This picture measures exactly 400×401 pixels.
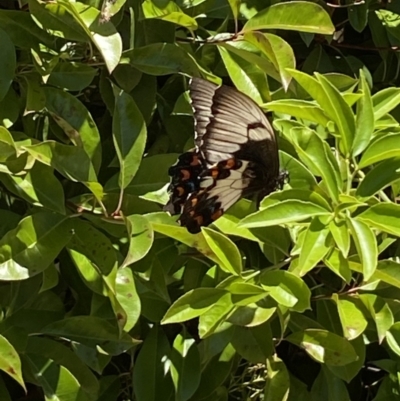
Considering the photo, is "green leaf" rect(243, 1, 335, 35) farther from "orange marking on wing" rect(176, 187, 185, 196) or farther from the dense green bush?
"orange marking on wing" rect(176, 187, 185, 196)

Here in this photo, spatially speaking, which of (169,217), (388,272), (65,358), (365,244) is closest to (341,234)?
(365,244)

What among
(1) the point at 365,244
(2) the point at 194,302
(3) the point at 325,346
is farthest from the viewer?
(3) the point at 325,346

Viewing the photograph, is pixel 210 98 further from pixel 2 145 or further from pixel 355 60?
pixel 355 60

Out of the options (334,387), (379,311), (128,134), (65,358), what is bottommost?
(334,387)

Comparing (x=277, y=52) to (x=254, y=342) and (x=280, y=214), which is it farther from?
(x=254, y=342)

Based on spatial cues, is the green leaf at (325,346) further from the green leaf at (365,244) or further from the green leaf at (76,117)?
the green leaf at (76,117)

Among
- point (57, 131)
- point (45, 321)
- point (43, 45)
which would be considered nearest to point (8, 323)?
point (45, 321)

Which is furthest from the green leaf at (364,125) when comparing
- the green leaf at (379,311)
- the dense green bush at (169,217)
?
the green leaf at (379,311)
